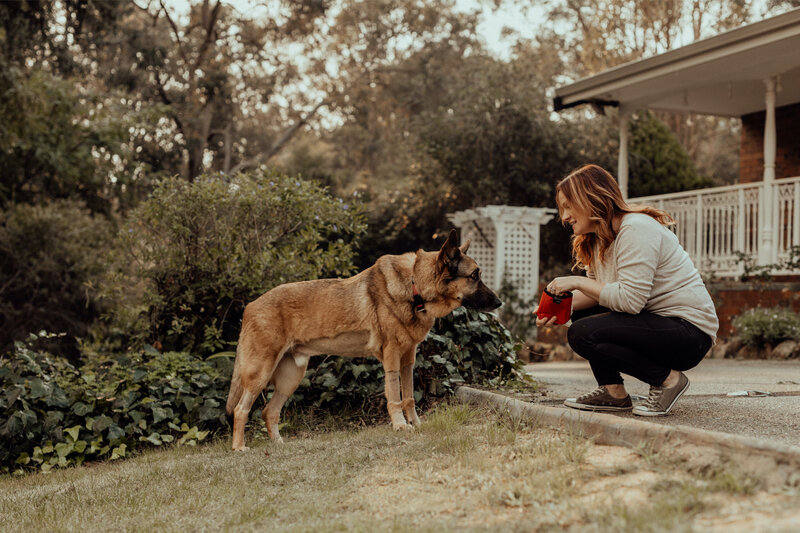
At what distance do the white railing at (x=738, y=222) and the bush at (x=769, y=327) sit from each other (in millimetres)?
1472

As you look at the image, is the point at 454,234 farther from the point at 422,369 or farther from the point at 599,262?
the point at 422,369

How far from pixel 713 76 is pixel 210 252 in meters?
9.69

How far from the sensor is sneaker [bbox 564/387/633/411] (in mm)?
4473

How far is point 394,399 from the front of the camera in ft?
16.8

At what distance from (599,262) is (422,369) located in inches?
81.5

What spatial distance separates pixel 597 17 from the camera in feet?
89.8

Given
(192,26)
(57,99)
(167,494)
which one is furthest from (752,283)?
(192,26)

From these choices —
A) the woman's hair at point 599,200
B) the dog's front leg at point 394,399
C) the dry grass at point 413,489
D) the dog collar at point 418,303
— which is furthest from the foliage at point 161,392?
the woman's hair at point 599,200

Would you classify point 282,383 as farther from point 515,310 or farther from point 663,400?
point 515,310

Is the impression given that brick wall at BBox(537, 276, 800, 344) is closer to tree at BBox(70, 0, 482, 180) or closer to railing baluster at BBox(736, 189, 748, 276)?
railing baluster at BBox(736, 189, 748, 276)

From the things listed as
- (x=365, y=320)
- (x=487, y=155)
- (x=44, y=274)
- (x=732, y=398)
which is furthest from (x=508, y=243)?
(x=365, y=320)

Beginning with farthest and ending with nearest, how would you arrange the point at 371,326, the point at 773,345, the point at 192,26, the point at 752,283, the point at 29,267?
the point at 192,26 → the point at 29,267 → the point at 752,283 → the point at 773,345 → the point at 371,326

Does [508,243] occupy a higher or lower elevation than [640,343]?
higher

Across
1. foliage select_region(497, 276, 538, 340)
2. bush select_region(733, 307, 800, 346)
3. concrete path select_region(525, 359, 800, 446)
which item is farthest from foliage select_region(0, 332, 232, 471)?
foliage select_region(497, 276, 538, 340)
